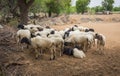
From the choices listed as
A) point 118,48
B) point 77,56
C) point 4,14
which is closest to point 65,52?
point 77,56

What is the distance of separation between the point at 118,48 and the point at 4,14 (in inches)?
754

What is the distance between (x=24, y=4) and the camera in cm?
2053

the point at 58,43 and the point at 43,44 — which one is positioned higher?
the point at 43,44

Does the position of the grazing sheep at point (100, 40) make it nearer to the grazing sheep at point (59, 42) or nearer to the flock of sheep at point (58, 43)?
the flock of sheep at point (58, 43)

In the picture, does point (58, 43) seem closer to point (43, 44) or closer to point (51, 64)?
point (43, 44)

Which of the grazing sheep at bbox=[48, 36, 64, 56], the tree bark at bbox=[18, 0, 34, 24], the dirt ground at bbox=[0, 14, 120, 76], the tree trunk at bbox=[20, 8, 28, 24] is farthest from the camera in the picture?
the tree trunk at bbox=[20, 8, 28, 24]

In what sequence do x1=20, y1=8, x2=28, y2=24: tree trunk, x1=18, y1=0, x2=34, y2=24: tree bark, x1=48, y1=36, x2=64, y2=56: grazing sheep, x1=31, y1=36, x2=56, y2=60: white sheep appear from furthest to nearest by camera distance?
x1=20, y1=8, x2=28, y2=24: tree trunk → x1=18, y1=0, x2=34, y2=24: tree bark → x1=48, y1=36, x2=64, y2=56: grazing sheep → x1=31, y1=36, x2=56, y2=60: white sheep

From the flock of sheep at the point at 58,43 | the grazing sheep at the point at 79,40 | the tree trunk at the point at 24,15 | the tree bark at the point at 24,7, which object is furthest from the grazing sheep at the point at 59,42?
the tree trunk at the point at 24,15

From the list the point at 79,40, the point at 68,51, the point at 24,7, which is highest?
the point at 24,7

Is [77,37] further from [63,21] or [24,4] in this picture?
[63,21]

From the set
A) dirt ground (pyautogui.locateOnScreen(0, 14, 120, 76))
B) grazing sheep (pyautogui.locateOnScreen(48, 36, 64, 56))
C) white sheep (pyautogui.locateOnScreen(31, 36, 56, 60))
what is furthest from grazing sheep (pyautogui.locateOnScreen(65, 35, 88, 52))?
white sheep (pyautogui.locateOnScreen(31, 36, 56, 60))

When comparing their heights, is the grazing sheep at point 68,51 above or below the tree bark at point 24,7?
below

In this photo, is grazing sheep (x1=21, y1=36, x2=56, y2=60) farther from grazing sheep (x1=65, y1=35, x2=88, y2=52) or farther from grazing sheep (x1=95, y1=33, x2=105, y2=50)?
grazing sheep (x1=95, y1=33, x2=105, y2=50)


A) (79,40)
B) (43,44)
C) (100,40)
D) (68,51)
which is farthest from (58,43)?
(100,40)
